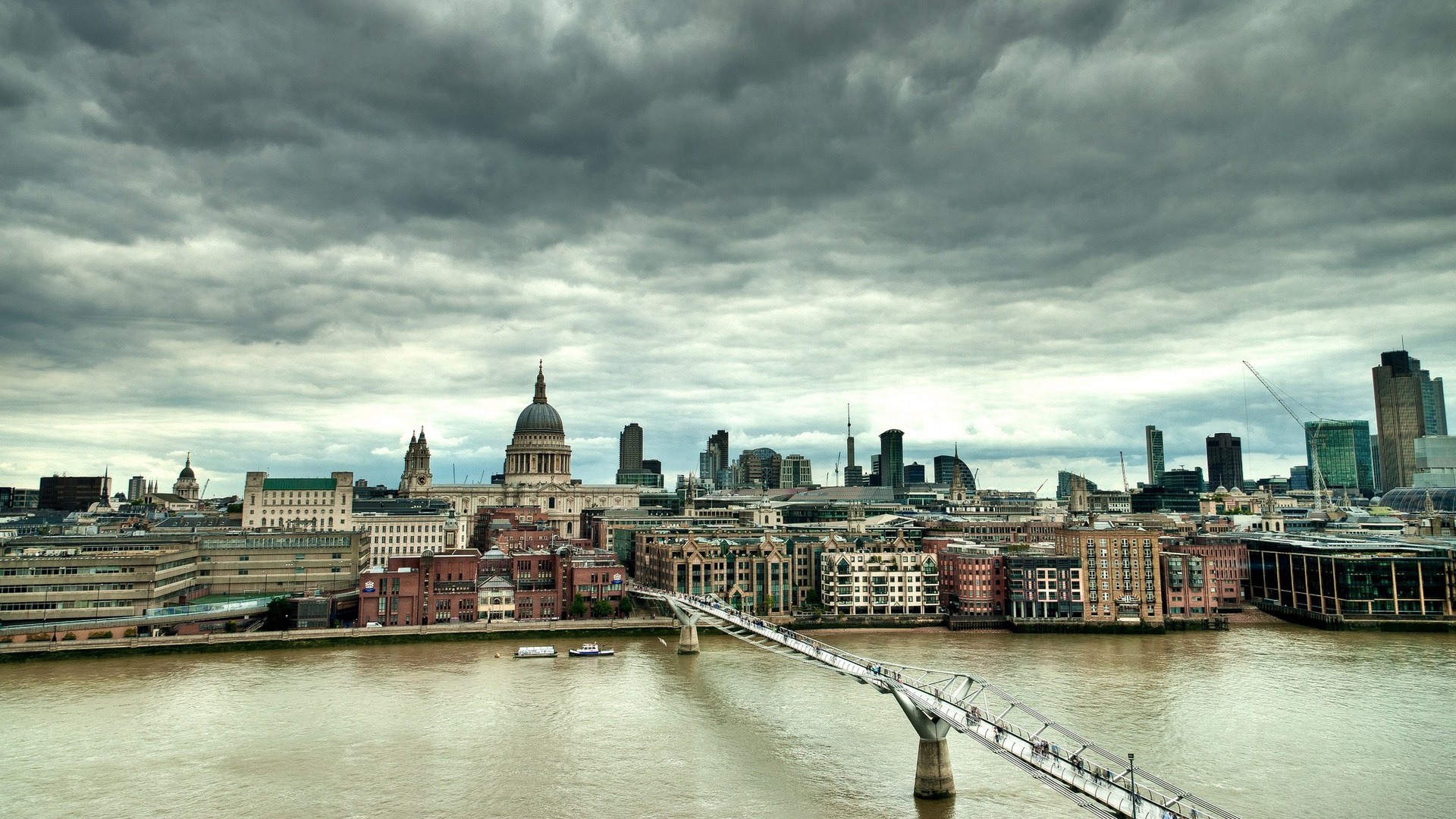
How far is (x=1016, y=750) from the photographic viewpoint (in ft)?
83.9

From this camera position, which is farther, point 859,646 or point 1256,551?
point 1256,551

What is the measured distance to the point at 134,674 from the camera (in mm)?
49531

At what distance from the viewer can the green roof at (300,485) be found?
10275 centimetres

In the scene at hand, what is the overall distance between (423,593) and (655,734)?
33.5 meters

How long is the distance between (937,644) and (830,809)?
3315cm

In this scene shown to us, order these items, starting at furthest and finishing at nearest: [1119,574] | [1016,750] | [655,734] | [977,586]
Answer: [977,586] < [1119,574] < [655,734] < [1016,750]

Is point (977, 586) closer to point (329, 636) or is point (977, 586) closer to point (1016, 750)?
point (329, 636)

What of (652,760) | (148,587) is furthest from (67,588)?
(652,760)

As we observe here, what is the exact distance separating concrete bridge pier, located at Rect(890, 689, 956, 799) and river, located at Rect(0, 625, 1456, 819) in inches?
21.6

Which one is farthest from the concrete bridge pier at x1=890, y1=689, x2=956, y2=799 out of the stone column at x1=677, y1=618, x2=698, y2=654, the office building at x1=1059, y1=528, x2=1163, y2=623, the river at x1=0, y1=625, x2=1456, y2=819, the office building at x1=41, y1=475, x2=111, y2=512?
the office building at x1=41, y1=475, x2=111, y2=512

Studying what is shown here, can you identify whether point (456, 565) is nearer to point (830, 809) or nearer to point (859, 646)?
point (859, 646)

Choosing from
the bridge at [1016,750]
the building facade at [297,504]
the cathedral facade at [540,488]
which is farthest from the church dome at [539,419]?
the bridge at [1016,750]

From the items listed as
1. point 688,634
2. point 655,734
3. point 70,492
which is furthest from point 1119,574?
point 70,492

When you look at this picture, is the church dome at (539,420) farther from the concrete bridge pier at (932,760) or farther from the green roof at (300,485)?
the concrete bridge pier at (932,760)
